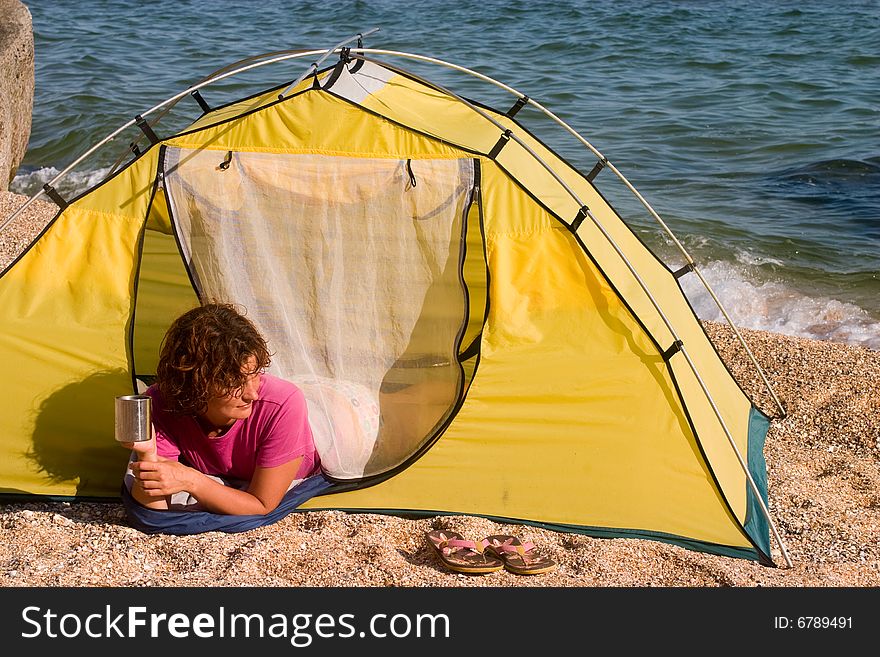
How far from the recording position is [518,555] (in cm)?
334

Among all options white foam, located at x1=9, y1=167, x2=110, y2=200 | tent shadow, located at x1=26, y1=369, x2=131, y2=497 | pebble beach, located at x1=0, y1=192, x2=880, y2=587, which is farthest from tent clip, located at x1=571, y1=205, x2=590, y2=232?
white foam, located at x1=9, y1=167, x2=110, y2=200

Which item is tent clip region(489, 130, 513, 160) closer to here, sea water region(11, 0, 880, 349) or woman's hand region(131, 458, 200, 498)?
woman's hand region(131, 458, 200, 498)

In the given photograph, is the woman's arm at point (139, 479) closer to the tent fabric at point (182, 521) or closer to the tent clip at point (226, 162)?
the tent fabric at point (182, 521)

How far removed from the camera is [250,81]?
1340 cm

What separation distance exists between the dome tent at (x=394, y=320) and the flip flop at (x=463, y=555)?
296mm

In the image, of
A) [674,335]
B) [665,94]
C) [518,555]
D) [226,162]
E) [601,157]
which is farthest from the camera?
[665,94]

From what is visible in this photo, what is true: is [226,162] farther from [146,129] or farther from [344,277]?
[344,277]

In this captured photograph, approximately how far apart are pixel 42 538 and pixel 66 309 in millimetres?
907

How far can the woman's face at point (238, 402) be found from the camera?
3.18 metres

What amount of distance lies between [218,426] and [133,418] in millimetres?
357

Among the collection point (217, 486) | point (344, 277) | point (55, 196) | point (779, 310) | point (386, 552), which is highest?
point (55, 196)

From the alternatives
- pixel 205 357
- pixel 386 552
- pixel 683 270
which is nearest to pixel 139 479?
pixel 205 357

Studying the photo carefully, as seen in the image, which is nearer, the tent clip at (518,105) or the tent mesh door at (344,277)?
the tent mesh door at (344,277)

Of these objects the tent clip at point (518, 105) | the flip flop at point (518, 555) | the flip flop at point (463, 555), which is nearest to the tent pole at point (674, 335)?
the tent clip at point (518, 105)
